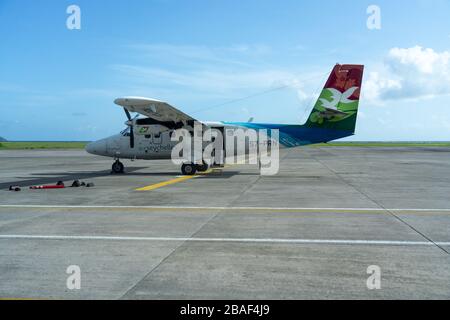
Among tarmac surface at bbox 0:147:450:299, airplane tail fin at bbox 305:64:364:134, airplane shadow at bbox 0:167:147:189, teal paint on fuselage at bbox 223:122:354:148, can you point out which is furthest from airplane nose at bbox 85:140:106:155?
airplane tail fin at bbox 305:64:364:134

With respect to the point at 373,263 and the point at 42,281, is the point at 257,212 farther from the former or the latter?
the point at 42,281

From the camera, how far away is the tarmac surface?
5.31 metres

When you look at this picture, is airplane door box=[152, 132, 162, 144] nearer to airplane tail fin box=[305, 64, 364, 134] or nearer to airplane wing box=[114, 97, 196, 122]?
airplane wing box=[114, 97, 196, 122]

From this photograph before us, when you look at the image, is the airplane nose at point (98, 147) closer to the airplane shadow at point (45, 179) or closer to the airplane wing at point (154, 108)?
the airplane shadow at point (45, 179)

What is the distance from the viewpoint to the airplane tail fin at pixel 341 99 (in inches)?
874

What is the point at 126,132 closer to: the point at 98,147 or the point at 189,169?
the point at 98,147

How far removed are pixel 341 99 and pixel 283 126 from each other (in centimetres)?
367

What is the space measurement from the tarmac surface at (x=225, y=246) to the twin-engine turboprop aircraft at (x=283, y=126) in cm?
862

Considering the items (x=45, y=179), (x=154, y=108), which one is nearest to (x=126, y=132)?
(x=154, y=108)

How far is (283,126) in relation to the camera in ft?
76.0

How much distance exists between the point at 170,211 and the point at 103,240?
3.49 meters

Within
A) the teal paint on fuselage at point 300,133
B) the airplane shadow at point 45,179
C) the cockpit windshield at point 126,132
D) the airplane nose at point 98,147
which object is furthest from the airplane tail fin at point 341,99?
the airplane shadow at point 45,179
